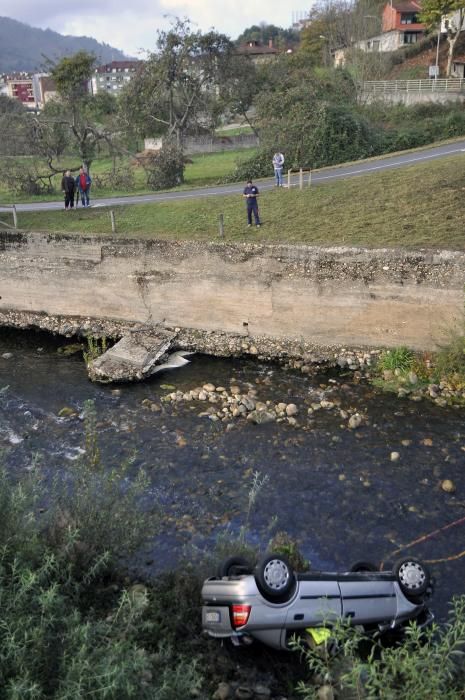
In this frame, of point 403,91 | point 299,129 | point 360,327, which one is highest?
point 403,91

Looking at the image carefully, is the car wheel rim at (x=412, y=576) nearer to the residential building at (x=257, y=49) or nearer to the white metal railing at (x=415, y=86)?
the white metal railing at (x=415, y=86)

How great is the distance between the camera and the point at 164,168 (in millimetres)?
29734

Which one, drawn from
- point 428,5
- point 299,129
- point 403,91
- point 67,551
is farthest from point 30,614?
point 428,5

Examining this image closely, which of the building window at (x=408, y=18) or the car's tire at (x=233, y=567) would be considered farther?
the building window at (x=408, y=18)

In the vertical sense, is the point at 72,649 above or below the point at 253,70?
below

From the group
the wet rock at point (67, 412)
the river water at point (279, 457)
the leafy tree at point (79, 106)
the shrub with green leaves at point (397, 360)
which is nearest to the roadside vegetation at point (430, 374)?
the shrub with green leaves at point (397, 360)

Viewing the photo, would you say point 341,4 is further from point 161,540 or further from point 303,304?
point 161,540

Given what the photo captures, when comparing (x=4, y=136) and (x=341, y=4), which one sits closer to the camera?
(x=4, y=136)

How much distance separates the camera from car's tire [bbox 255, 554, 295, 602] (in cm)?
623

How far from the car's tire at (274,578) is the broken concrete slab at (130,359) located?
32.0ft

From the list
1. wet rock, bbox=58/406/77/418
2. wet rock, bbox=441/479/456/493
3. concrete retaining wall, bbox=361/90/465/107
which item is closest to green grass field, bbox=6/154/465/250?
wet rock, bbox=58/406/77/418

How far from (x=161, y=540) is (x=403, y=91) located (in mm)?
40266

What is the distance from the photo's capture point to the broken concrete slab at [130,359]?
1558cm

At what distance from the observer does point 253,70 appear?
128ft
